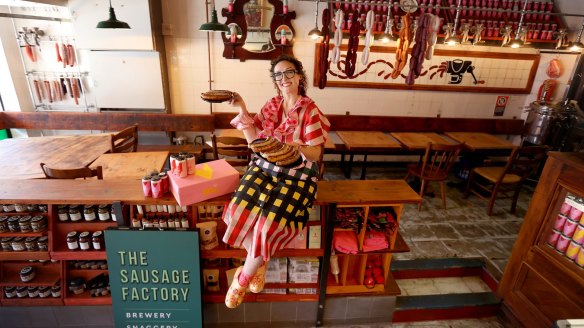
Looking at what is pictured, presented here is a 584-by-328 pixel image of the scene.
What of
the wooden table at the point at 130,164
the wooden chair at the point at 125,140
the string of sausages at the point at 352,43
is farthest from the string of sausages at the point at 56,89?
the string of sausages at the point at 352,43

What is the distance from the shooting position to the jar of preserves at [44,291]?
2.41 m

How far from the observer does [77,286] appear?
7.93ft

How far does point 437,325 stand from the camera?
284 cm

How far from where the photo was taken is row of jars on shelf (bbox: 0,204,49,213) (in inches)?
86.9

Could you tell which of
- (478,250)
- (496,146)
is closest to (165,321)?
(478,250)

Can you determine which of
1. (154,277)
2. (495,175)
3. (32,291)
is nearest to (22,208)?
(32,291)

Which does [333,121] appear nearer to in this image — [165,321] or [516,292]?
[516,292]

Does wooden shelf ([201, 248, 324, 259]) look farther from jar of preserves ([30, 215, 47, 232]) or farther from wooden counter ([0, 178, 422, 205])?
jar of preserves ([30, 215, 47, 232])

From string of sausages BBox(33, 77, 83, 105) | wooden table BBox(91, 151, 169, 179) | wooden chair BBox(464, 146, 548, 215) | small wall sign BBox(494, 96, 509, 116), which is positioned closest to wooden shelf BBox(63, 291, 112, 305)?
wooden table BBox(91, 151, 169, 179)

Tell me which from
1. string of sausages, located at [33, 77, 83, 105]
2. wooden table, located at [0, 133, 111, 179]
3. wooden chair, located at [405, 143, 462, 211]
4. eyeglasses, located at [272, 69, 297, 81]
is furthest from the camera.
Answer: string of sausages, located at [33, 77, 83, 105]

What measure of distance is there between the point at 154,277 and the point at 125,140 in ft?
7.05

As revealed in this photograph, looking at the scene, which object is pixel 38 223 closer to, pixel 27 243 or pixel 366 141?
pixel 27 243

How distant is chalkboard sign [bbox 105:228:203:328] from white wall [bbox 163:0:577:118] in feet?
11.5

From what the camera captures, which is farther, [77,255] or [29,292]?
[29,292]
